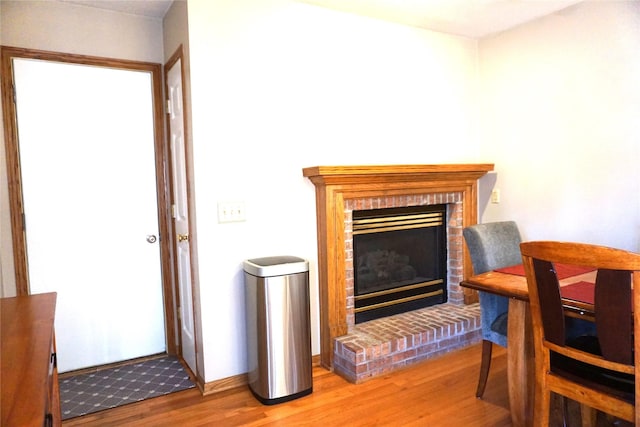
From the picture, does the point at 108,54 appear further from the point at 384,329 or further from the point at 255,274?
the point at 384,329

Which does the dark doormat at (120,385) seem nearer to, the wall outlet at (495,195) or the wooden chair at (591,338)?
the wooden chair at (591,338)

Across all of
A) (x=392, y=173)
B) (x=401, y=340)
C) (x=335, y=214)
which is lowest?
(x=401, y=340)

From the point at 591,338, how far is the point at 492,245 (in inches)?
30.3

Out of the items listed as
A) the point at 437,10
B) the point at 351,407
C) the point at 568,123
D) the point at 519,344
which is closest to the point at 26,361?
the point at 351,407

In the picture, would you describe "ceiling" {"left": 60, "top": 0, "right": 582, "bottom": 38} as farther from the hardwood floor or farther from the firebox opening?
the hardwood floor

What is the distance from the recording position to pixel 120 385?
263cm

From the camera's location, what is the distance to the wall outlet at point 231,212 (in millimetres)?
2488

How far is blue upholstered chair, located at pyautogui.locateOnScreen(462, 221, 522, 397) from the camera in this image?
226cm

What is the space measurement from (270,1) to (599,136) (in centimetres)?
233

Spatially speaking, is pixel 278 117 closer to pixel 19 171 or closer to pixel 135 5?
pixel 135 5

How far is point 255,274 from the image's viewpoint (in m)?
2.35

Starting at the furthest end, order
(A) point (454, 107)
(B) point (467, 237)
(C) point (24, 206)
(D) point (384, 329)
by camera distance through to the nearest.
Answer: (A) point (454, 107) → (D) point (384, 329) → (C) point (24, 206) → (B) point (467, 237)

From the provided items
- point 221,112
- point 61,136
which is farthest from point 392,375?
point 61,136

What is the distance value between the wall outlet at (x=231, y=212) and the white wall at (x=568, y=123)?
218cm
